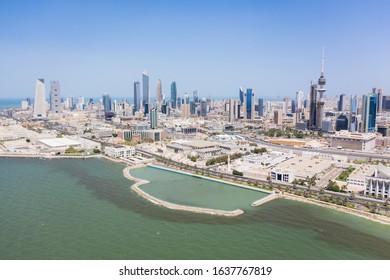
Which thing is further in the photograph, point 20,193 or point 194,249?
point 20,193

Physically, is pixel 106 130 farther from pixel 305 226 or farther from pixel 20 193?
pixel 305 226

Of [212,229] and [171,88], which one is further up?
[171,88]

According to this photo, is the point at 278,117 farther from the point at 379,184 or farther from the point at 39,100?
the point at 39,100

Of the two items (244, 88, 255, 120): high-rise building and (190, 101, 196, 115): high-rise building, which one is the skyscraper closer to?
(244, 88, 255, 120): high-rise building

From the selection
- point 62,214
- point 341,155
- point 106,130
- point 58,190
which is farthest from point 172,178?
point 106,130

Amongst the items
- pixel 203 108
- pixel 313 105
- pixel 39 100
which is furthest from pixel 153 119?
pixel 39 100

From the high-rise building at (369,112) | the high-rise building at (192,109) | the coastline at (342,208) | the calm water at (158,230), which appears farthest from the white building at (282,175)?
the high-rise building at (192,109)

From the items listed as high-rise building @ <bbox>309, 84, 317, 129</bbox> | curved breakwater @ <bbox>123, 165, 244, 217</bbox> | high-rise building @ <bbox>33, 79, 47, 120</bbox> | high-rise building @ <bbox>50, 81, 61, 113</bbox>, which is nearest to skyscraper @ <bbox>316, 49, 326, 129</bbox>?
high-rise building @ <bbox>309, 84, 317, 129</bbox>
